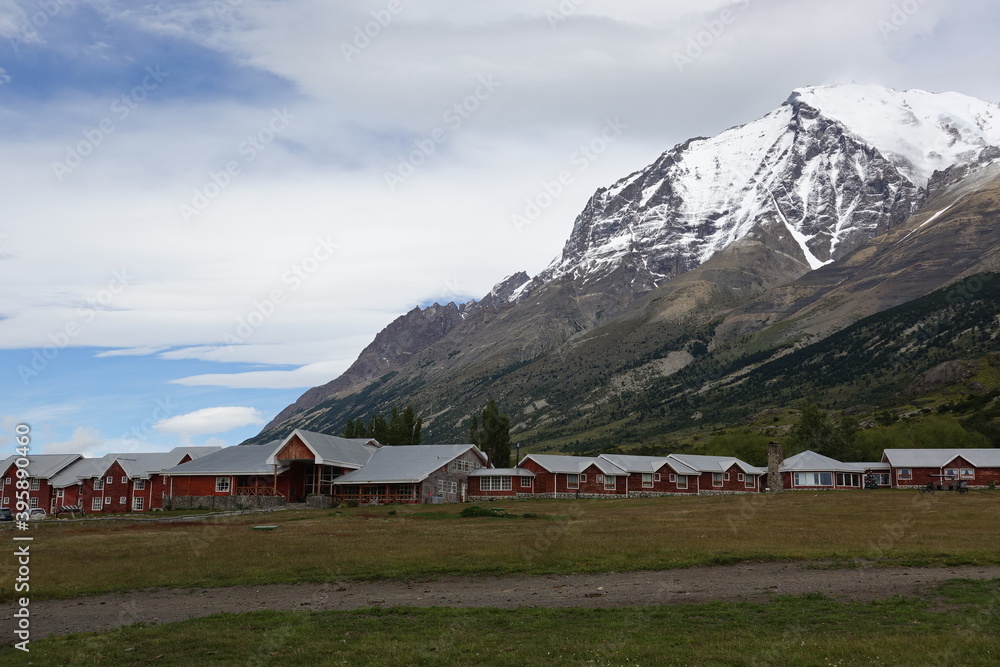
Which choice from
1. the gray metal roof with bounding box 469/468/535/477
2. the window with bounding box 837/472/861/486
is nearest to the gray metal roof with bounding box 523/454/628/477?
the gray metal roof with bounding box 469/468/535/477

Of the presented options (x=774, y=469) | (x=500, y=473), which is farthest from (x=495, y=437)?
(x=774, y=469)

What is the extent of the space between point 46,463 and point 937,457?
124 metres

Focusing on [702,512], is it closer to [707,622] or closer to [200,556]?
[200,556]

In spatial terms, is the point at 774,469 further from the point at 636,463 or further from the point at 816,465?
the point at 636,463

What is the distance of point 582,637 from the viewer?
68.9 ft

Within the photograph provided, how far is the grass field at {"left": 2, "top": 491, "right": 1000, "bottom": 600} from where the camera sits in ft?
110

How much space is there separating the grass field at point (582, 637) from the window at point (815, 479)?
109 metres

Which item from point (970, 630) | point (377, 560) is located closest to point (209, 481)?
point (377, 560)

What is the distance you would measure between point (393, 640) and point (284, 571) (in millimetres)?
14165

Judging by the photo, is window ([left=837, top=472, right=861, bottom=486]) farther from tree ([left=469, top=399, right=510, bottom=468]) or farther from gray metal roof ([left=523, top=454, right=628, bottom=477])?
tree ([left=469, top=399, right=510, bottom=468])

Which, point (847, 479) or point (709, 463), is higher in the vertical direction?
point (709, 463)

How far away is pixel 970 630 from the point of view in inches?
812

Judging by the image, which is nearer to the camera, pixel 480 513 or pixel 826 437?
pixel 480 513

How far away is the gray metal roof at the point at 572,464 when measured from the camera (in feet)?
368
